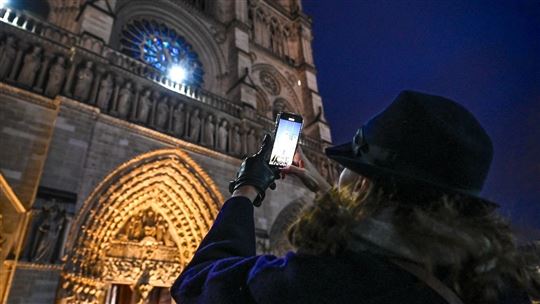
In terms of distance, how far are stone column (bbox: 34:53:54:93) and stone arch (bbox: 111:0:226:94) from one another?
3.73 metres

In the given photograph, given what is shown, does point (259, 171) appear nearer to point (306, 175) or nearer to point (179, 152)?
point (306, 175)

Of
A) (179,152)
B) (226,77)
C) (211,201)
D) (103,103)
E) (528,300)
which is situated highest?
(226,77)

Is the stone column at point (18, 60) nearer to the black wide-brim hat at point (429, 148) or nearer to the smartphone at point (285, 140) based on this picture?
→ the smartphone at point (285, 140)

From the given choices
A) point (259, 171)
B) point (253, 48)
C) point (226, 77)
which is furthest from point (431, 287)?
point (253, 48)

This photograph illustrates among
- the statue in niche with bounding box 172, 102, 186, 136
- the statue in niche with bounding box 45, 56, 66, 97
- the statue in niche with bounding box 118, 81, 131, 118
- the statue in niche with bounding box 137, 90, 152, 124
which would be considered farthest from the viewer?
the statue in niche with bounding box 172, 102, 186, 136

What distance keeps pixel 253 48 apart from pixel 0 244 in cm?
937

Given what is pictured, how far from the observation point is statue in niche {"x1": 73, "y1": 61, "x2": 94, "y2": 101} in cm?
565

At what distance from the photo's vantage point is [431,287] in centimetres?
60

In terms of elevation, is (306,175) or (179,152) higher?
(179,152)

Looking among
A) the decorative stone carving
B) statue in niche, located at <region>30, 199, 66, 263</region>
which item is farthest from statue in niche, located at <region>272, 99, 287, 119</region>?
statue in niche, located at <region>30, 199, 66, 263</region>

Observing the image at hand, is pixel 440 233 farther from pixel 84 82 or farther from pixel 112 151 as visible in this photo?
pixel 84 82

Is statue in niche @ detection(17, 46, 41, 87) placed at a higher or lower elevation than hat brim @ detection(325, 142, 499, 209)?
higher

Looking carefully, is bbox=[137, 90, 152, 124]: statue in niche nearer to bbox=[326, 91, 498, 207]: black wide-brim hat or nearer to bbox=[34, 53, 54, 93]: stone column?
bbox=[34, 53, 54, 93]: stone column

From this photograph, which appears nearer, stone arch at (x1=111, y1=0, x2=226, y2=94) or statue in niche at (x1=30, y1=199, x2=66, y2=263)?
statue in niche at (x1=30, y1=199, x2=66, y2=263)
